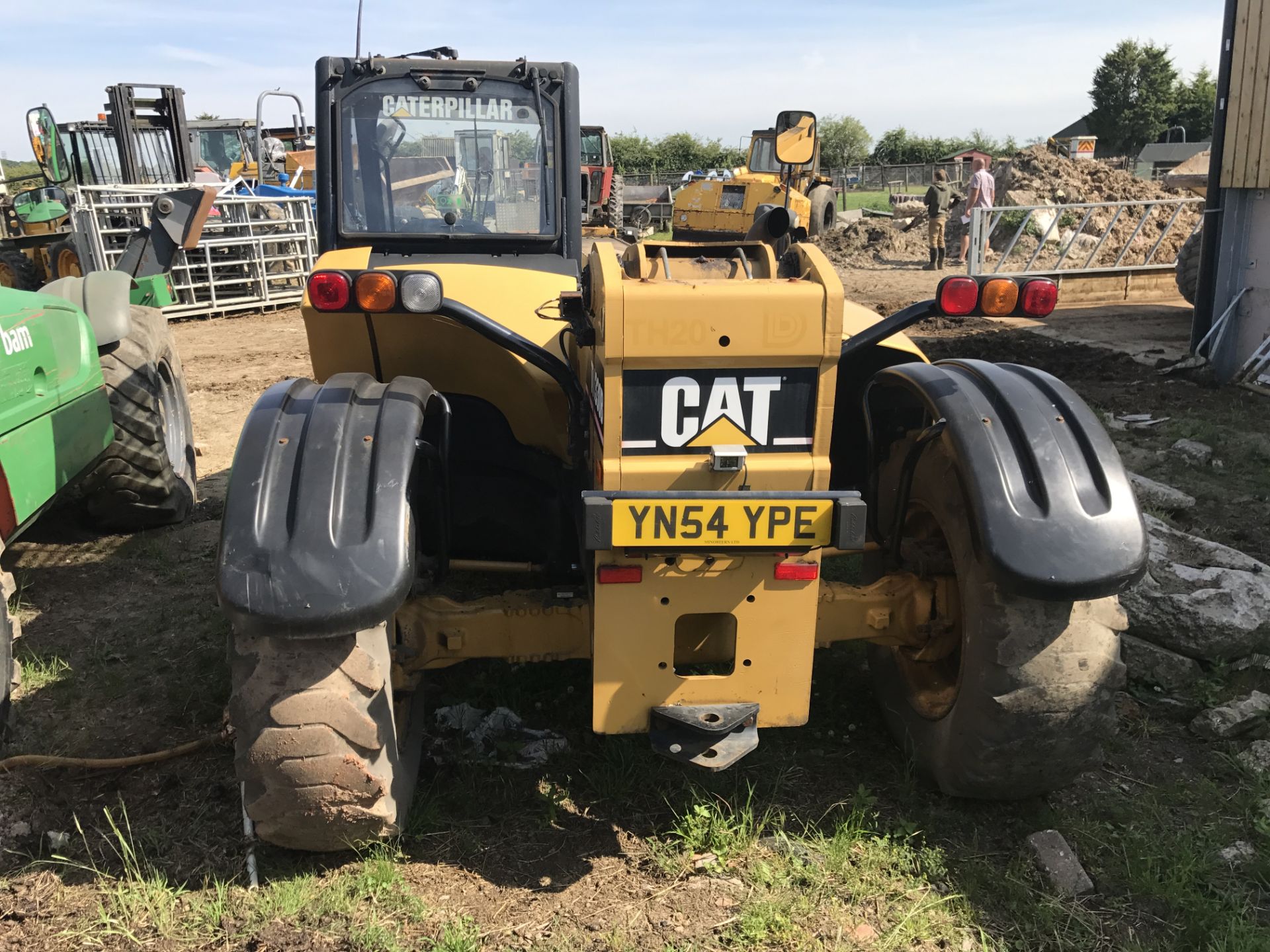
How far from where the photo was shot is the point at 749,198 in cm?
2027

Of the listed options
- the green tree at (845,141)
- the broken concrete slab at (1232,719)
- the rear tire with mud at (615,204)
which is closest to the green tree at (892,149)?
the green tree at (845,141)

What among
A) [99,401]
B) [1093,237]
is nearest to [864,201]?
[1093,237]

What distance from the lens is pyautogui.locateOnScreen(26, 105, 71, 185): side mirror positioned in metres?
→ 7.08

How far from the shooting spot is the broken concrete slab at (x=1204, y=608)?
396 cm

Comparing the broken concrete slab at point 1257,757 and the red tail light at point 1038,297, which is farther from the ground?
the red tail light at point 1038,297

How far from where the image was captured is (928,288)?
16.7 meters

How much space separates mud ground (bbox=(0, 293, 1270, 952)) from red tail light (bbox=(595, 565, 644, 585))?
0.88m

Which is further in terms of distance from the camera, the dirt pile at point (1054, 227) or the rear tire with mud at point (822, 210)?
the rear tire with mud at point (822, 210)

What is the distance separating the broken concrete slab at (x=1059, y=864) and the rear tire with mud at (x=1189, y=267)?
10996 mm

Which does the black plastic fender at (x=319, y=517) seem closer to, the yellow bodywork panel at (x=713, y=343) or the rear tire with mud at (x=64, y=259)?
the yellow bodywork panel at (x=713, y=343)

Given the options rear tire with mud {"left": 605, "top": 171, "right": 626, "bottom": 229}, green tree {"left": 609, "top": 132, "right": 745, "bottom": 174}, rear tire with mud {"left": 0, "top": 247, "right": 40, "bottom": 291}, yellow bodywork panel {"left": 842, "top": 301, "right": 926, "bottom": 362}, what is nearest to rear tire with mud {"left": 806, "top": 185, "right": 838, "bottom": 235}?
rear tire with mud {"left": 605, "top": 171, "right": 626, "bottom": 229}

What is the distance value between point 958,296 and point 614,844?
1926mm

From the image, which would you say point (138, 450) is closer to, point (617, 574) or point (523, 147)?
point (523, 147)

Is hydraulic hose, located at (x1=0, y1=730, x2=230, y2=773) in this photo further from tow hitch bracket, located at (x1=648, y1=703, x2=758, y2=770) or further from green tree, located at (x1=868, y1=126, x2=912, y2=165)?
green tree, located at (x1=868, y1=126, x2=912, y2=165)
